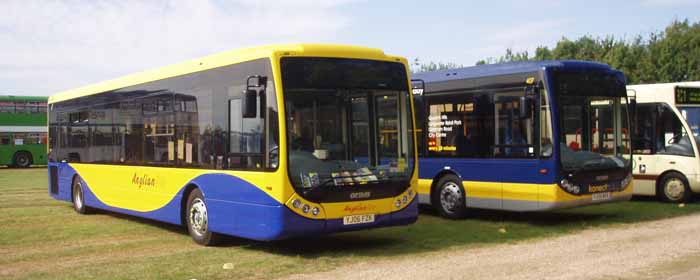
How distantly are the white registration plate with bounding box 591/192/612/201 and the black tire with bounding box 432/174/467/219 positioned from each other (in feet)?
8.13

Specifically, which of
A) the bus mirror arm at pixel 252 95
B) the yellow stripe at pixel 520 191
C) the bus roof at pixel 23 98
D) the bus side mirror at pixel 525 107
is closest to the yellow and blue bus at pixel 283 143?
the bus mirror arm at pixel 252 95

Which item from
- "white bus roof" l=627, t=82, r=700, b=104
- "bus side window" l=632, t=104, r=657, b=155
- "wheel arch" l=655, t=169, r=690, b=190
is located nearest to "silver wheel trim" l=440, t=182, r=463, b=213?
A: "bus side window" l=632, t=104, r=657, b=155

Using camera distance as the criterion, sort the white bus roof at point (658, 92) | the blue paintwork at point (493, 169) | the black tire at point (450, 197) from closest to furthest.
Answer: the blue paintwork at point (493, 169), the black tire at point (450, 197), the white bus roof at point (658, 92)

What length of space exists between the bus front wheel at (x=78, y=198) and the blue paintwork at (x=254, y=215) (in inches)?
231

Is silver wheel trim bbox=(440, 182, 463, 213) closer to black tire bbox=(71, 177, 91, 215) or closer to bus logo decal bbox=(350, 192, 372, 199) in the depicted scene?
bus logo decal bbox=(350, 192, 372, 199)

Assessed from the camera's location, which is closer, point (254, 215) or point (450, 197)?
point (254, 215)

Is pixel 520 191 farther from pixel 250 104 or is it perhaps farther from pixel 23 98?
pixel 23 98

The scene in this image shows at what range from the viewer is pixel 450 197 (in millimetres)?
16297

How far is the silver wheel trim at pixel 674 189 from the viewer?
1859cm

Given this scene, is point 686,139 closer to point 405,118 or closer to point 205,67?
point 405,118

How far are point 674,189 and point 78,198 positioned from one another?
43.6ft

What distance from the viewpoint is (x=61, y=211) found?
61.4 ft

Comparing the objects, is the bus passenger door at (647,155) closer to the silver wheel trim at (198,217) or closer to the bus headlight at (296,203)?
the silver wheel trim at (198,217)

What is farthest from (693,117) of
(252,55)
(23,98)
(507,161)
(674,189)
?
(23,98)
